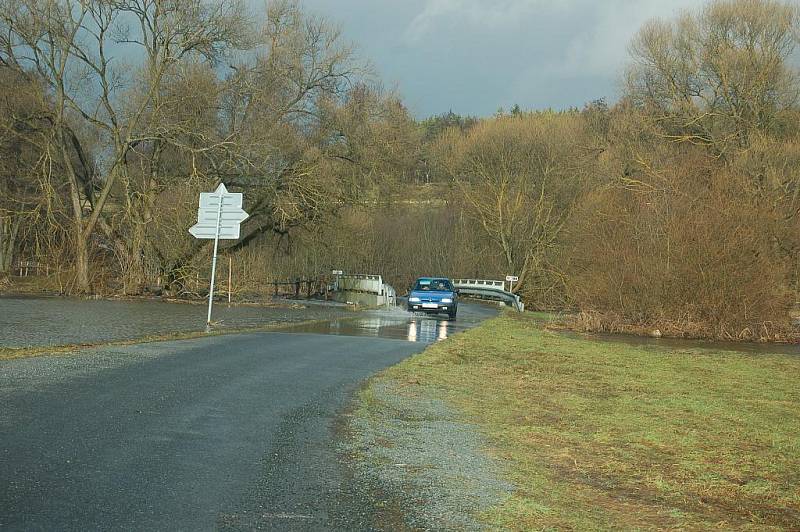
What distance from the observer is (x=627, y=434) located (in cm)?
984

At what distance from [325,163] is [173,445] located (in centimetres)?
3283

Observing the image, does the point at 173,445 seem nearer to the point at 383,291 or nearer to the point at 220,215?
the point at 220,215

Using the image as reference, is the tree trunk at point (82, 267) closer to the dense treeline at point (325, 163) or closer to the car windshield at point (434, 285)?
the dense treeline at point (325, 163)

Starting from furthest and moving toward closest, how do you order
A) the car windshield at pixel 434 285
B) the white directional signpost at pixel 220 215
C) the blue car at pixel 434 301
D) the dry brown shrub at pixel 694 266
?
the car windshield at pixel 434 285
the blue car at pixel 434 301
the dry brown shrub at pixel 694 266
the white directional signpost at pixel 220 215

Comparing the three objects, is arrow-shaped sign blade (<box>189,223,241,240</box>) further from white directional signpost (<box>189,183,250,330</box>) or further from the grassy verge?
the grassy verge

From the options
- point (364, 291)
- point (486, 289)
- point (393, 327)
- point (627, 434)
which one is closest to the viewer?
point (627, 434)

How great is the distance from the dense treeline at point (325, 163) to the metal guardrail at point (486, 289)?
1047 centimetres

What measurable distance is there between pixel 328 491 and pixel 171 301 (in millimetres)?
29032

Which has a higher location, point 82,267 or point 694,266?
point 694,266

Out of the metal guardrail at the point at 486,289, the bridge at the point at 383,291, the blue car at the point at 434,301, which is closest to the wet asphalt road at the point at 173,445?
the blue car at the point at 434,301

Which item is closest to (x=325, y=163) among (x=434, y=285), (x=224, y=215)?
(x=434, y=285)

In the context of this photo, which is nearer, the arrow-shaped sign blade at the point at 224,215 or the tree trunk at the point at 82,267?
the arrow-shaped sign blade at the point at 224,215

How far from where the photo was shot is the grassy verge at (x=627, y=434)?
6652 mm

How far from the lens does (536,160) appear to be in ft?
197
